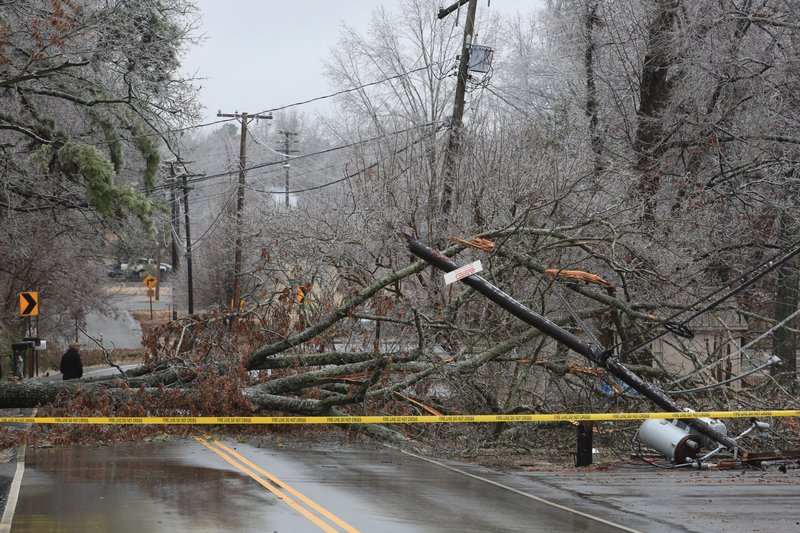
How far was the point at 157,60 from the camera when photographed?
16.5 metres

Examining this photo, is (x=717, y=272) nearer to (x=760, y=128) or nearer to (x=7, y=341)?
(x=760, y=128)

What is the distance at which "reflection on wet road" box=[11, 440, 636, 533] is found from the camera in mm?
7957

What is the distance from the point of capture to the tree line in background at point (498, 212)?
46.0 ft

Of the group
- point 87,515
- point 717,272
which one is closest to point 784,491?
point 87,515

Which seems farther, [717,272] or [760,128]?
[717,272]

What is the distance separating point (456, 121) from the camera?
2231 cm

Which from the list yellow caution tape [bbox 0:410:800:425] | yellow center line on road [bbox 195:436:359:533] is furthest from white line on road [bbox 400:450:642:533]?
yellow center line on road [bbox 195:436:359:533]

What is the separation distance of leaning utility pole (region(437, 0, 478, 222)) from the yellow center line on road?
10591 millimetres

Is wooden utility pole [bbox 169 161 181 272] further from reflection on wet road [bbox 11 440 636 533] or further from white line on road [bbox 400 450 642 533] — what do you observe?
white line on road [bbox 400 450 642 533]

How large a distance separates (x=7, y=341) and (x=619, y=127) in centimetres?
2156

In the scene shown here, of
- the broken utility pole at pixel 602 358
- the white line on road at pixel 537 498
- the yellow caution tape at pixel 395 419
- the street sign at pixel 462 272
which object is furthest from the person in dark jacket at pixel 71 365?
the street sign at pixel 462 272

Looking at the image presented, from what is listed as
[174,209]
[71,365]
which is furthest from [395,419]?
[174,209]

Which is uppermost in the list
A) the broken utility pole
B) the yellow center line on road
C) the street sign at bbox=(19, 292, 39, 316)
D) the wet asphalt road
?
the street sign at bbox=(19, 292, 39, 316)

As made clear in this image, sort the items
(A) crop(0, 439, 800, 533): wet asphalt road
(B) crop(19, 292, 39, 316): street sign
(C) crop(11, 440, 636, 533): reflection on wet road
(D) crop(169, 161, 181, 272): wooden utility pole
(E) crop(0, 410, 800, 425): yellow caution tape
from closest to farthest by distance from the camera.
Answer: (C) crop(11, 440, 636, 533): reflection on wet road < (A) crop(0, 439, 800, 533): wet asphalt road < (E) crop(0, 410, 800, 425): yellow caution tape < (B) crop(19, 292, 39, 316): street sign < (D) crop(169, 161, 181, 272): wooden utility pole
